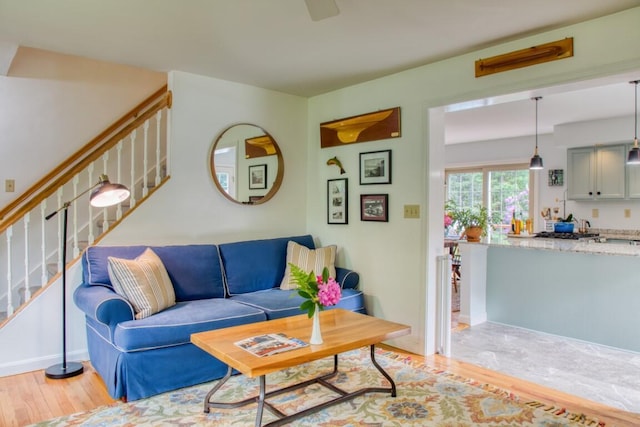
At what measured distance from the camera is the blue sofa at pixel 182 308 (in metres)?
2.66

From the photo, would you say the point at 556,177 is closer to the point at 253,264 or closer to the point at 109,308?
the point at 253,264

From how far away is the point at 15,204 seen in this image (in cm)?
385

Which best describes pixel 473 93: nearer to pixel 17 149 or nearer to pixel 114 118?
pixel 114 118

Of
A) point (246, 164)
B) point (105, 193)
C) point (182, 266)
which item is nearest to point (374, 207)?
point (246, 164)

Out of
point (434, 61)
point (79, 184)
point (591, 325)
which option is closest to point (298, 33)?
point (434, 61)

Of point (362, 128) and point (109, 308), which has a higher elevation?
point (362, 128)

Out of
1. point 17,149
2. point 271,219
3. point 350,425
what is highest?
point 17,149

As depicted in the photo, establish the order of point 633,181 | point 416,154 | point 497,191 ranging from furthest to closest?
point 497,191, point 633,181, point 416,154

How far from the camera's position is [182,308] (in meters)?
3.12

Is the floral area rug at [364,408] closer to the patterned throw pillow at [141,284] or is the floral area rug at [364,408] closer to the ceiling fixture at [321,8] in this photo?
the patterned throw pillow at [141,284]

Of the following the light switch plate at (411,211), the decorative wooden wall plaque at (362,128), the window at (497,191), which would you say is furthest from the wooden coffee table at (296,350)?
the window at (497,191)

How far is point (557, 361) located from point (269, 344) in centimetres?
250

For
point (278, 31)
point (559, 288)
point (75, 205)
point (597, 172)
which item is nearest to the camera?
point (278, 31)

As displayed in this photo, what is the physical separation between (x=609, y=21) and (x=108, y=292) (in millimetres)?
3616
